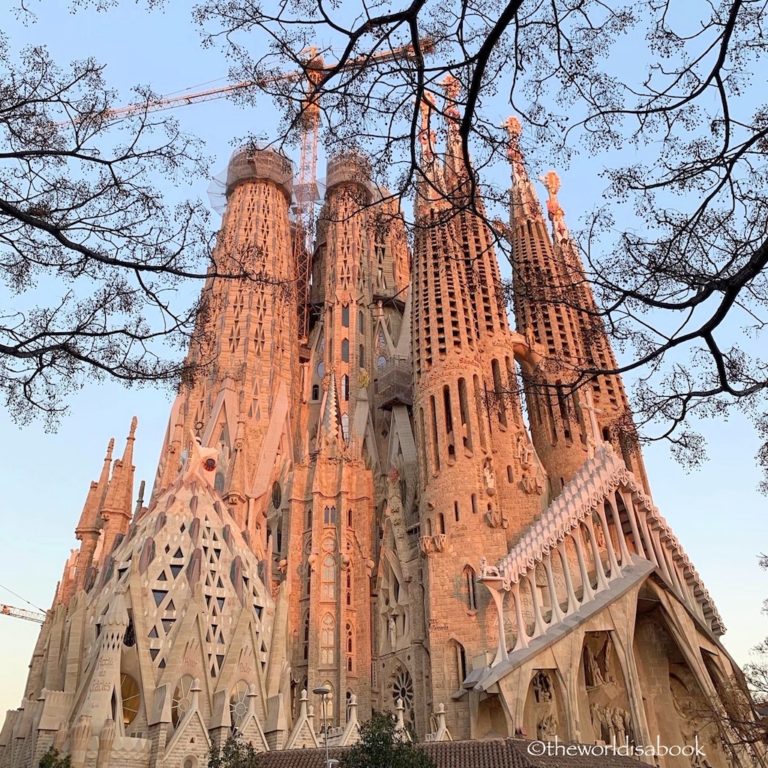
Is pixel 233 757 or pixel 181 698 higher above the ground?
pixel 181 698

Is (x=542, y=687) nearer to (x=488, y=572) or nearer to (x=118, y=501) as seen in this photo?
(x=488, y=572)

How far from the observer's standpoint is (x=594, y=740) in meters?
23.5

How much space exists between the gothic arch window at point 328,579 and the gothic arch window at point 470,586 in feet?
21.2

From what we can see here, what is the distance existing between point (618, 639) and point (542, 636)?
2.68m

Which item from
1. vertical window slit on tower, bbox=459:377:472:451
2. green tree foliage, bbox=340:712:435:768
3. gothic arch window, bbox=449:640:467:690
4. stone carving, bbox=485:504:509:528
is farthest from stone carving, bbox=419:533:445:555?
green tree foliage, bbox=340:712:435:768

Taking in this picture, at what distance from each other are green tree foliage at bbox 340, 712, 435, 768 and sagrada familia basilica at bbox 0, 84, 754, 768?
270 centimetres

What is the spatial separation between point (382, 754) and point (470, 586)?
11.0m

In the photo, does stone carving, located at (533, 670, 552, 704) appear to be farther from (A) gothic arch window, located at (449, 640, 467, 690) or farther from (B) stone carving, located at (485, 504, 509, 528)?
(B) stone carving, located at (485, 504, 509, 528)

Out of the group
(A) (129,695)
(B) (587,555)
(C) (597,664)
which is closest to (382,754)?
(A) (129,695)

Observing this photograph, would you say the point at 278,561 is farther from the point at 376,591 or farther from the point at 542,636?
the point at 542,636

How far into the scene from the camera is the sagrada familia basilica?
2256cm

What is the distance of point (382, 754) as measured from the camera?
1498cm

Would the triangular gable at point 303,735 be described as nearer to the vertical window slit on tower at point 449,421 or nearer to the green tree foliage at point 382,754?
the green tree foliage at point 382,754

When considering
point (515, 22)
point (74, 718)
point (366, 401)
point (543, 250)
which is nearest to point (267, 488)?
point (366, 401)
